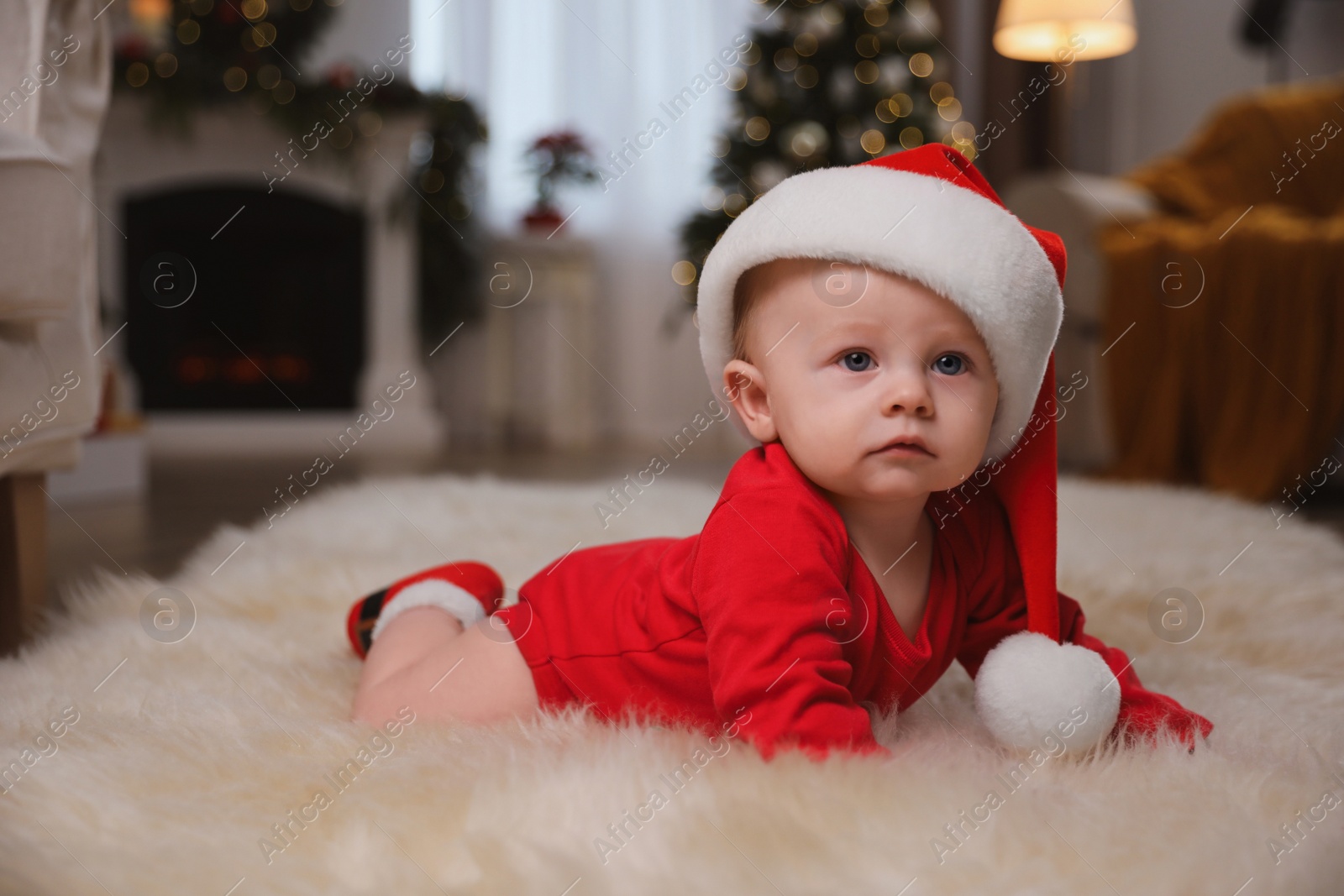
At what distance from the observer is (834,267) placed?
65cm

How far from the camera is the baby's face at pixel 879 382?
624mm

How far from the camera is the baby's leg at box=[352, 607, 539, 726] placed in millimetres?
742

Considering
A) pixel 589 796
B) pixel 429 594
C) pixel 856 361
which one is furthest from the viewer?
pixel 429 594

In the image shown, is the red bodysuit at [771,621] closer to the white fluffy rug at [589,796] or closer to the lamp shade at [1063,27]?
the white fluffy rug at [589,796]

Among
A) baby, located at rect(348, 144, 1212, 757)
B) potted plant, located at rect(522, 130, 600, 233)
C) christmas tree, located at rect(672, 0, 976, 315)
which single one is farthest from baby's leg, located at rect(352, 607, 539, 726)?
potted plant, located at rect(522, 130, 600, 233)

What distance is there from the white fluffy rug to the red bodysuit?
4 centimetres

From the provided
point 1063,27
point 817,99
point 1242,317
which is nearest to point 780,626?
point 1242,317

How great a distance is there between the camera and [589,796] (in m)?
0.54

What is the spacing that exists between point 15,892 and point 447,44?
419cm

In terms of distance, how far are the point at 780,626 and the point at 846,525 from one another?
0.13 meters

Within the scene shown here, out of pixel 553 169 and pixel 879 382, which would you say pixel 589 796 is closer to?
pixel 879 382

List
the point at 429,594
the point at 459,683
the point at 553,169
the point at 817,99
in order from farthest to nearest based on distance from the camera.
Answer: the point at 553,169, the point at 817,99, the point at 429,594, the point at 459,683

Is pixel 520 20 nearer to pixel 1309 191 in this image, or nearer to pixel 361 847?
pixel 1309 191

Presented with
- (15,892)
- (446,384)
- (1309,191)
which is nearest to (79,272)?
(15,892)
